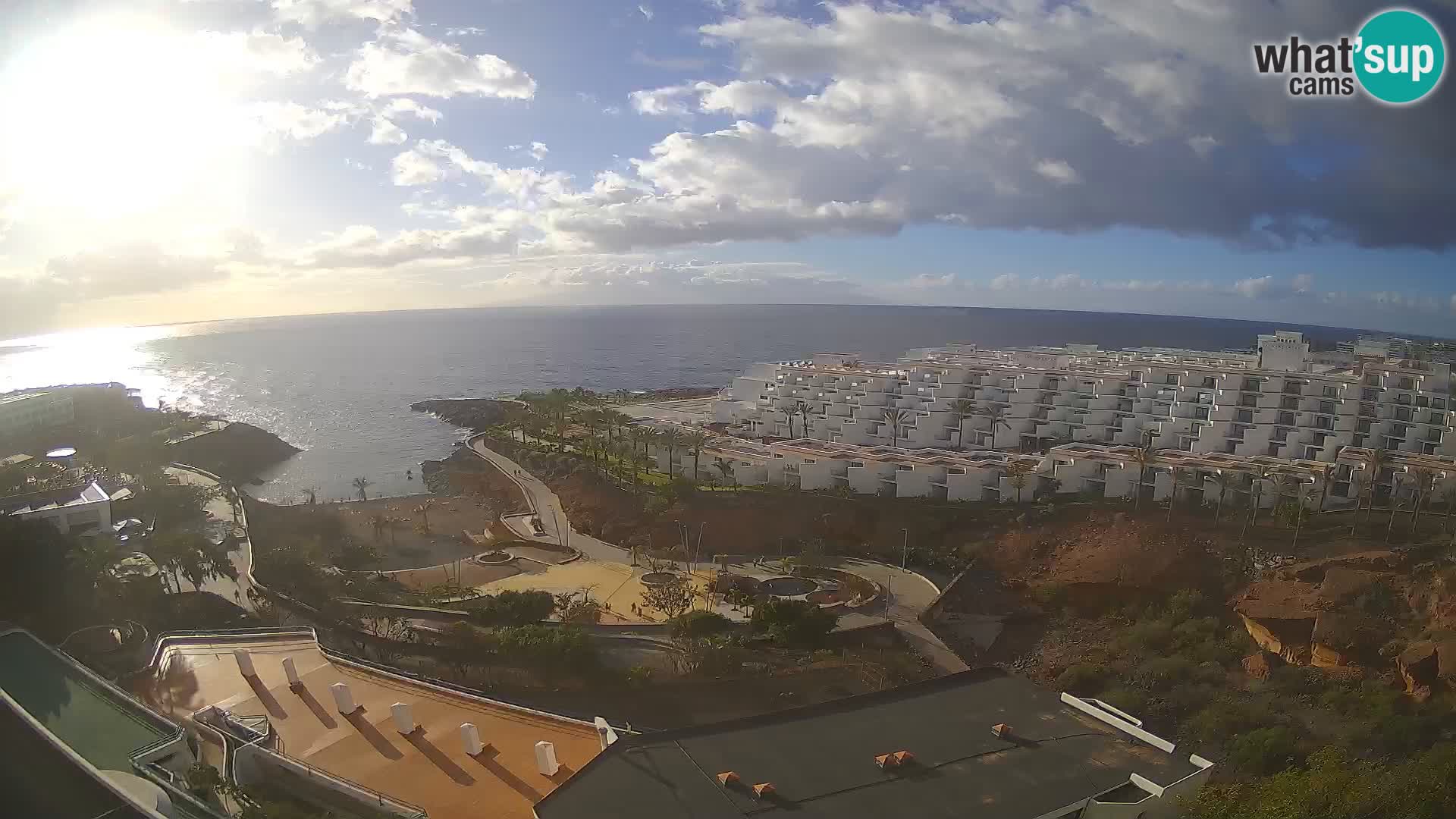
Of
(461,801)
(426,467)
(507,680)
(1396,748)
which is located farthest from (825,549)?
(426,467)

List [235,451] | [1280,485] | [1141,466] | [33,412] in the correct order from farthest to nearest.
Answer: [235,451] < [33,412] < [1141,466] < [1280,485]

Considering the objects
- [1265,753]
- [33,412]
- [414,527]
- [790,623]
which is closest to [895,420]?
[790,623]

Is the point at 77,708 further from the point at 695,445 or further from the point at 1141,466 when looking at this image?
the point at 1141,466

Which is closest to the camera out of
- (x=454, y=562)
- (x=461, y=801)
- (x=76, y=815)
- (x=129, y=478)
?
(x=76, y=815)

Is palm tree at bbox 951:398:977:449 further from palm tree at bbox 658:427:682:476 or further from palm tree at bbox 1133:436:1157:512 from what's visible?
palm tree at bbox 658:427:682:476

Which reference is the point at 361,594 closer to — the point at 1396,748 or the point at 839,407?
the point at 1396,748

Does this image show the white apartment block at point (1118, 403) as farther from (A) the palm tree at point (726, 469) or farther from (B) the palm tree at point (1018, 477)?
(A) the palm tree at point (726, 469)

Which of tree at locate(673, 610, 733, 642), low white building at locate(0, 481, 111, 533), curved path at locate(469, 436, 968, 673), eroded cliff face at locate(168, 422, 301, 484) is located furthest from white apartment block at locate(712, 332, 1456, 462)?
eroded cliff face at locate(168, 422, 301, 484)
